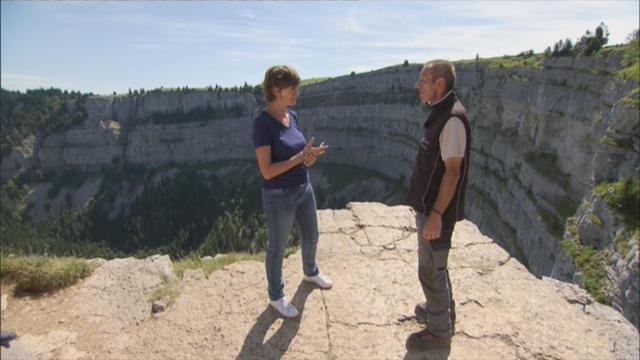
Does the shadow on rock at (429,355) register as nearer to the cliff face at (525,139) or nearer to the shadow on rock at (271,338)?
the shadow on rock at (271,338)

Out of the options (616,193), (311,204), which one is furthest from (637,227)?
(311,204)

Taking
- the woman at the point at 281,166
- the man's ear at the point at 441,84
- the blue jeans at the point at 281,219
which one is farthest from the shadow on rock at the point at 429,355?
the man's ear at the point at 441,84

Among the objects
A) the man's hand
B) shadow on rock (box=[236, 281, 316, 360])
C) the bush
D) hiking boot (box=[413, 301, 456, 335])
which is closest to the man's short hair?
the man's hand

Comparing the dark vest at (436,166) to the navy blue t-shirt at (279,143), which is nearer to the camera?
the dark vest at (436,166)

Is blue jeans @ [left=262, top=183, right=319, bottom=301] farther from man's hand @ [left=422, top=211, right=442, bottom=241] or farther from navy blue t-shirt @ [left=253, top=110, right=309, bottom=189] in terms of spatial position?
man's hand @ [left=422, top=211, right=442, bottom=241]

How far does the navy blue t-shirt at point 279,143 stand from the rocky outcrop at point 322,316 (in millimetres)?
1723

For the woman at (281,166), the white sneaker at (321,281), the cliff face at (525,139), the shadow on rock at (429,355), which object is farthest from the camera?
the cliff face at (525,139)

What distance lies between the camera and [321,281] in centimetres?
605

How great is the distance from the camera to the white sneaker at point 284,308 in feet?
17.6

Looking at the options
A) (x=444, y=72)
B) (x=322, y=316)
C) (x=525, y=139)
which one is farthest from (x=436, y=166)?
(x=525, y=139)

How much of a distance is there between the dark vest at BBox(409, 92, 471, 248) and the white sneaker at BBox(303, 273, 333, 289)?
1.97 metres

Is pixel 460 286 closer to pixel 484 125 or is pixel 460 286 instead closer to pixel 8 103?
pixel 484 125

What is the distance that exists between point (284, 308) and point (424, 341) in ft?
5.56

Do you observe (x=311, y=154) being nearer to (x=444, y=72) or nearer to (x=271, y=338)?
(x=444, y=72)
